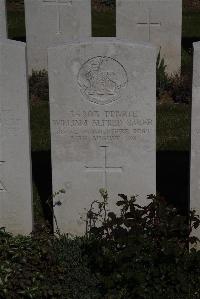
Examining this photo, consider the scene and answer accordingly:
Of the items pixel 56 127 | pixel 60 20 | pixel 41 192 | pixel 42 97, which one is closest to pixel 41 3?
pixel 60 20

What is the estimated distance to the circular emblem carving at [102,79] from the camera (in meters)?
5.91

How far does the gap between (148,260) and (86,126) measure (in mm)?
1419

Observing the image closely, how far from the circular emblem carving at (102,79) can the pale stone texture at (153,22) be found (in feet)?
17.7

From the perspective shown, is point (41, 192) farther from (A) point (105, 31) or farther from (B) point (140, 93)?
(A) point (105, 31)

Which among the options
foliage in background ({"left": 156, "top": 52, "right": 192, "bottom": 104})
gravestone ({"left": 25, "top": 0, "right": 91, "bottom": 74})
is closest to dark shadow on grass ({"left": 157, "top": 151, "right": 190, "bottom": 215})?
foliage in background ({"left": 156, "top": 52, "right": 192, "bottom": 104})

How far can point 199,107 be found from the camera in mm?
5910

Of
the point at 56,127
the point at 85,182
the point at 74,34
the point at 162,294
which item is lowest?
the point at 162,294

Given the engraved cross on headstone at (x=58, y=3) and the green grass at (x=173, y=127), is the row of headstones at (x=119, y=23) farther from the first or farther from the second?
the green grass at (x=173, y=127)

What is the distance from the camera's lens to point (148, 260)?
5.33 m

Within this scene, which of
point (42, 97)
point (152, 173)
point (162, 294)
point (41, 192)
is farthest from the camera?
point (42, 97)

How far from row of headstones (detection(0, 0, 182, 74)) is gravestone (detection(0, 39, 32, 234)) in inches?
206

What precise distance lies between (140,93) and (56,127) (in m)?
0.82

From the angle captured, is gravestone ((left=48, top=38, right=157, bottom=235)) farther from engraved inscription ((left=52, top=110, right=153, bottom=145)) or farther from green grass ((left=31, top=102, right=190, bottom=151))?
green grass ((left=31, top=102, right=190, bottom=151))

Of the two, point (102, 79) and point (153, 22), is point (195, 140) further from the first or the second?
point (153, 22)
